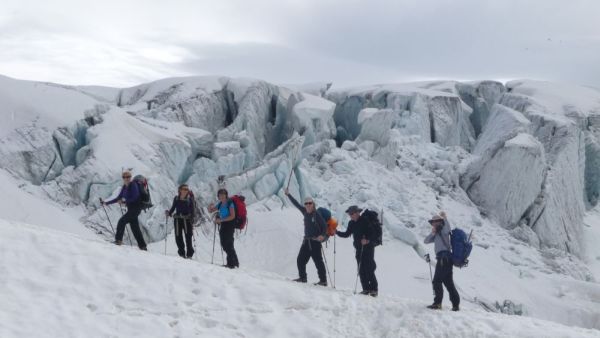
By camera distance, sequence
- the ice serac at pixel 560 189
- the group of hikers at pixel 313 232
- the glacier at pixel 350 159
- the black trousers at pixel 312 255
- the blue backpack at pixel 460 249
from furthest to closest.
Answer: the ice serac at pixel 560 189, the glacier at pixel 350 159, the black trousers at pixel 312 255, the group of hikers at pixel 313 232, the blue backpack at pixel 460 249

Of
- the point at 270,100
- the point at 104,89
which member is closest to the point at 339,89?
the point at 270,100

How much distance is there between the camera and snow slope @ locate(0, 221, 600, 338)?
7.05 meters

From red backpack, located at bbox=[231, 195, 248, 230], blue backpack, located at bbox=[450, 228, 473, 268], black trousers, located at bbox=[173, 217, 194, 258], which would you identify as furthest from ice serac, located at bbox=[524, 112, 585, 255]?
black trousers, located at bbox=[173, 217, 194, 258]

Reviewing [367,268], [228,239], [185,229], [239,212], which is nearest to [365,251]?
[367,268]

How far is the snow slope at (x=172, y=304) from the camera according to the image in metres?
7.05

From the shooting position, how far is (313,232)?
33.7 ft

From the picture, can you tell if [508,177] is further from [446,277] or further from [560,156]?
[446,277]

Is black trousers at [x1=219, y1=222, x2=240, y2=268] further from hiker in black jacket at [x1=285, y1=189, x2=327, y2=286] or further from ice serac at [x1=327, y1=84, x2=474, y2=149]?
ice serac at [x1=327, y1=84, x2=474, y2=149]

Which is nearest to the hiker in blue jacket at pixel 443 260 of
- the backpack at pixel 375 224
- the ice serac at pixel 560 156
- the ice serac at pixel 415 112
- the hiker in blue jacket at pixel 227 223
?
the backpack at pixel 375 224

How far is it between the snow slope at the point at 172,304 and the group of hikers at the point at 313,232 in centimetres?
70

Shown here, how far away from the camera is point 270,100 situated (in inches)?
1590

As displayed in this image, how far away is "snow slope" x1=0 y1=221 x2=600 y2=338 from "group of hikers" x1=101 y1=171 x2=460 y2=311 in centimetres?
70

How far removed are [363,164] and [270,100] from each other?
446 inches

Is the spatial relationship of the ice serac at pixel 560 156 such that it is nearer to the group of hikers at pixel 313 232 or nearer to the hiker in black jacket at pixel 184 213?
the group of hikers at pixel 313 232
